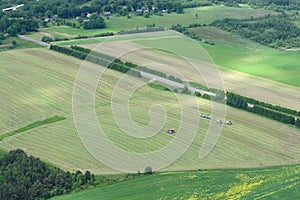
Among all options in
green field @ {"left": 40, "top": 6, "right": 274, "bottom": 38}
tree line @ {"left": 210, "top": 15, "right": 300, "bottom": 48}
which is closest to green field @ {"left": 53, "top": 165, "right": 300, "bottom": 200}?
tree line @ {"left": 210, "top": 15, "right": 300, "bottom": 48}

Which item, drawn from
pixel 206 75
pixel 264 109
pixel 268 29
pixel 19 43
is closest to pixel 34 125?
pixel 264 109

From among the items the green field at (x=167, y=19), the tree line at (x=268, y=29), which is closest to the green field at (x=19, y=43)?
the green field at (x=167, y=19)

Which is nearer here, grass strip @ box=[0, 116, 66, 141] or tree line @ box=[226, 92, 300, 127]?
grass strip @ box=[0, 116, 66, 141]

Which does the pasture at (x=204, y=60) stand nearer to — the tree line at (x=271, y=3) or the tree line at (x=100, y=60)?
the tree line at (x=100, y=60)

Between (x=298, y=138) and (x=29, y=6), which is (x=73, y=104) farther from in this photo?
(x=29, y=6)

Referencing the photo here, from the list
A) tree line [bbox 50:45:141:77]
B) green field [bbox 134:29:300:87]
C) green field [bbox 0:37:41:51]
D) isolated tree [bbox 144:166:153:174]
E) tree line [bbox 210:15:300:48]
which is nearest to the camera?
isolated tree [bbox 144:166:153:174]

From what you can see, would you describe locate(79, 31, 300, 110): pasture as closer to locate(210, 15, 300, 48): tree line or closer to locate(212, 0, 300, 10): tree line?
locate(210, 15, 300, 48): tree line
